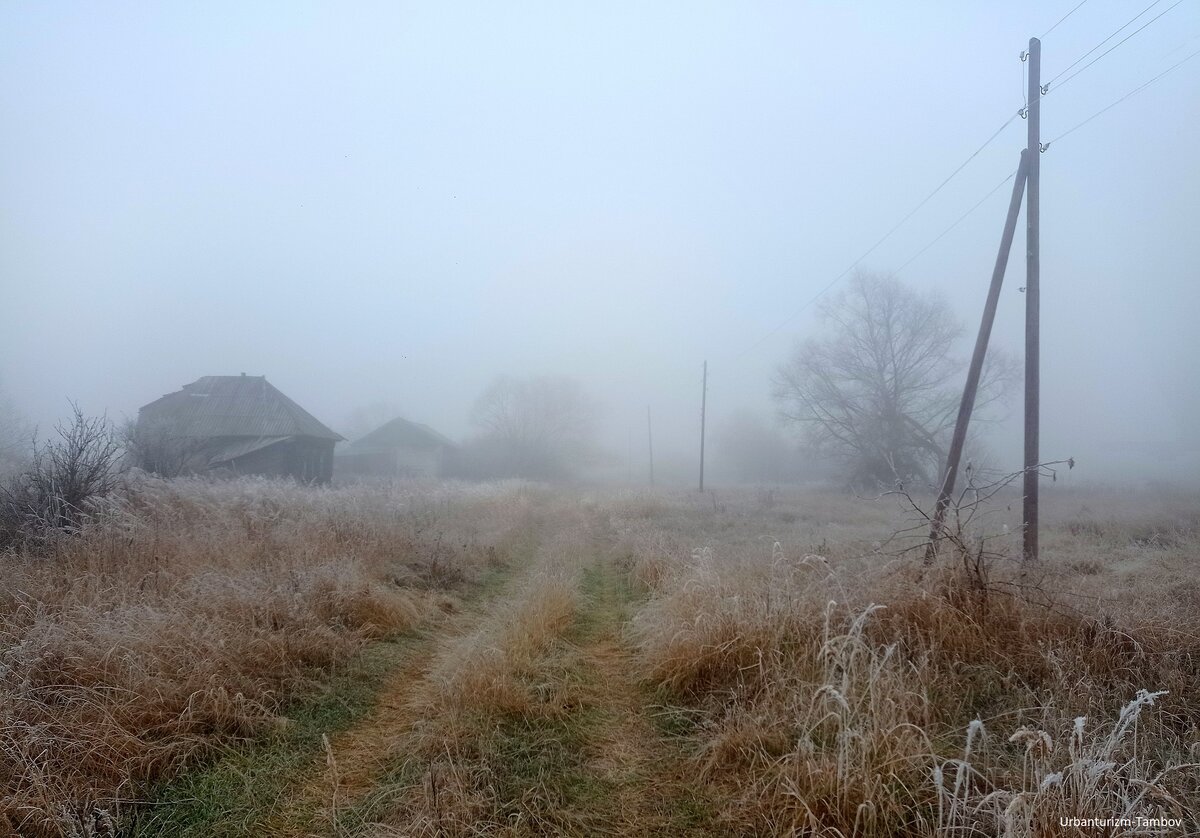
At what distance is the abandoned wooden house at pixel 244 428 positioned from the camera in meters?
25.8

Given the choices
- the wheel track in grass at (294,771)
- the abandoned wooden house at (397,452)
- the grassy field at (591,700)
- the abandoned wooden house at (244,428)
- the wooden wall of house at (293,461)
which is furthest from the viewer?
the abandoned wooden house at (397,452)

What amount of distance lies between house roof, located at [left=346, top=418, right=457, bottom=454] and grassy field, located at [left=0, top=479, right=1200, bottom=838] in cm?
4126

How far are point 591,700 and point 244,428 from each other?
29.2 metres

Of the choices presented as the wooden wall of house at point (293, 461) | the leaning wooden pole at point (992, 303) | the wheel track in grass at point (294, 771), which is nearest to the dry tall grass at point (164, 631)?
the wheel track in grass at point (294, 771)

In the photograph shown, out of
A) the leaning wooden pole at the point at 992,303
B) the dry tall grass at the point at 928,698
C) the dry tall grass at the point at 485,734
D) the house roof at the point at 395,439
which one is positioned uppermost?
the leaning wooden pole at the point at 992,303

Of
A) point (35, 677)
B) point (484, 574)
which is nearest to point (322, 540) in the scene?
point (484, 574)

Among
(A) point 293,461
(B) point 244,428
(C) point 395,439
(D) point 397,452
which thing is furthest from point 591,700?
(C) point 395,439

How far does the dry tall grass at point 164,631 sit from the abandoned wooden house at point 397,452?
1442 inches

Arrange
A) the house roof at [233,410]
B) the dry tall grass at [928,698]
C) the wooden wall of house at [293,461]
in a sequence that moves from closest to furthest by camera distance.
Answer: the dry tall grass at [928,698], the wooden wall of house at [293,461], the house roof at [233,410]

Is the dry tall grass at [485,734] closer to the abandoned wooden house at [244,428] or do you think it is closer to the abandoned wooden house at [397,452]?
the abandoned wooden house at [244,428]

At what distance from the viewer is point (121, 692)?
3.53 m

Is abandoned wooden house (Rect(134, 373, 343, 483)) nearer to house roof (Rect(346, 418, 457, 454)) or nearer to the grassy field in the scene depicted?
house roof (Rect(346, 418, 457, 454))

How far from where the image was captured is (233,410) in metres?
28.7

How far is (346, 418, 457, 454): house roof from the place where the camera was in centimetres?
4675
